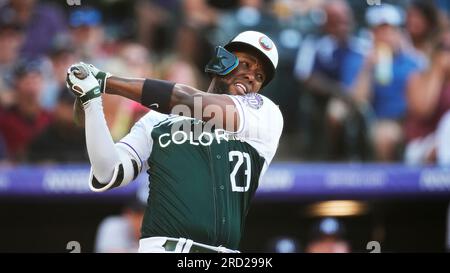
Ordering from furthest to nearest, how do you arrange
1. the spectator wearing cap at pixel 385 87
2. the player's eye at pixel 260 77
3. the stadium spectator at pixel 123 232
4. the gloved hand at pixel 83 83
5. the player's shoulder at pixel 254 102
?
the spectator wearing cap at pixel 385 87 → the stadium spectator at pixel 123 232 → the player's eye at pixel 260 77 → the player's shoulder at pixel 254 102 → the gloved hand at pixel 83 83

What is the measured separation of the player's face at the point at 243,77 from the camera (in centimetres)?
411

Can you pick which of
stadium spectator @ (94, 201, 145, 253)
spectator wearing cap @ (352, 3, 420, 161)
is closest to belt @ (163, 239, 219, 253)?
stadium spectator @ (94, 201, 145, 253)

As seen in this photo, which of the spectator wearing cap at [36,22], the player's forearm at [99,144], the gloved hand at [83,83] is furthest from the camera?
the spectator wearing cap at [36,22]

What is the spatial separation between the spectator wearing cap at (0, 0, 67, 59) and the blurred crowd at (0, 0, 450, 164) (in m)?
0.01

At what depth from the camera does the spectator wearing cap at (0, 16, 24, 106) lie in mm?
7840

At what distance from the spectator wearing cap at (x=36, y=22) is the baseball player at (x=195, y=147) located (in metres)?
4.16

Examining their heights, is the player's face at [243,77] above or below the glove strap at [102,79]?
above

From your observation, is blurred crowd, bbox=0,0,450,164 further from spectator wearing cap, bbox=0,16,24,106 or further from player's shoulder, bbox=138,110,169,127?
player's shoulder, bbox=138,110,169,127

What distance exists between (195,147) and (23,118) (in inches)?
150

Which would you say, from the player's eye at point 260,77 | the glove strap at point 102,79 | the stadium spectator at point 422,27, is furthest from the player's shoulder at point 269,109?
the stadium spectator at point 422,27

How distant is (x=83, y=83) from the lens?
145 inches

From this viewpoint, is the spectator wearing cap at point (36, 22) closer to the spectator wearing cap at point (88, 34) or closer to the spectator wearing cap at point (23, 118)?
the spectator wearing cap at point (88, 34)

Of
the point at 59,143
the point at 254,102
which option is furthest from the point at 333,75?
the point at 254,102

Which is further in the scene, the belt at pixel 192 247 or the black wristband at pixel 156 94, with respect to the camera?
the belt at pixel 192 247
